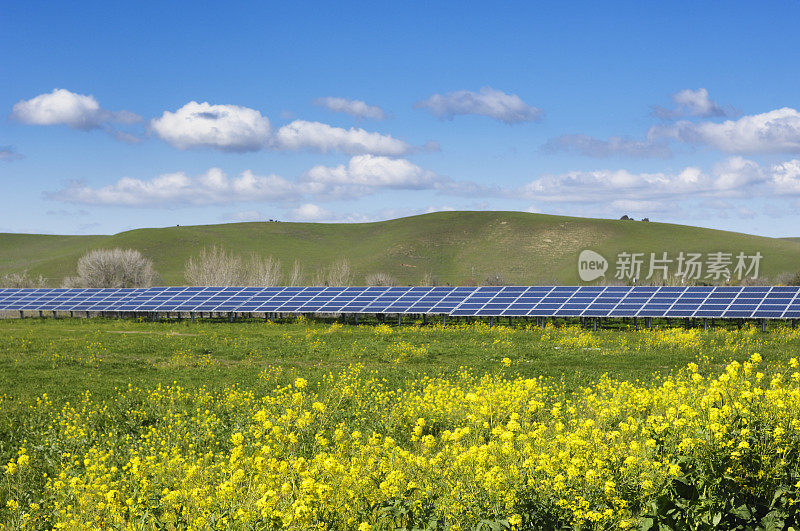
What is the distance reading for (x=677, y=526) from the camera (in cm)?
661

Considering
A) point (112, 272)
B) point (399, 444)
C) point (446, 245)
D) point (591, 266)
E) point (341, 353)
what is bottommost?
point (341, 353)

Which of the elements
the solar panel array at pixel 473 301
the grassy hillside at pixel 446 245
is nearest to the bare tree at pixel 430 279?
the grassy hillside at pixel 446 245

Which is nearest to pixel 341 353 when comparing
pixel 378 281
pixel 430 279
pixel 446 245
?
pixel 378 281

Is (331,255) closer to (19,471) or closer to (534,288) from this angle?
(534,288)

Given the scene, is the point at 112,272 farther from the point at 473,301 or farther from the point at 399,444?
the point at 399,444

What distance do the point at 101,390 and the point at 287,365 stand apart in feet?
22.4

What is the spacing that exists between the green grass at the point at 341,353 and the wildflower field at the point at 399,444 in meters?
0.21

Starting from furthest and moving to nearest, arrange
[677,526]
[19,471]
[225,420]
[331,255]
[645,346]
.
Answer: [331,255] → [645,346] → [225,420] → [19,471] → [677,526]

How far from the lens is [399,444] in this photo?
11898mm

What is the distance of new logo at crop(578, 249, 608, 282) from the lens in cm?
12388

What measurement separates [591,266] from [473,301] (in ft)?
301

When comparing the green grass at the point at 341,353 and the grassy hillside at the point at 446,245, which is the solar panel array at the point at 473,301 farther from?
the grassy hillside at the point at 446,245

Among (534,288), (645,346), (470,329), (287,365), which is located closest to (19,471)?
(287,365)

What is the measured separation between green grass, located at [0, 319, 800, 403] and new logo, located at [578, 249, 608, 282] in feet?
297
